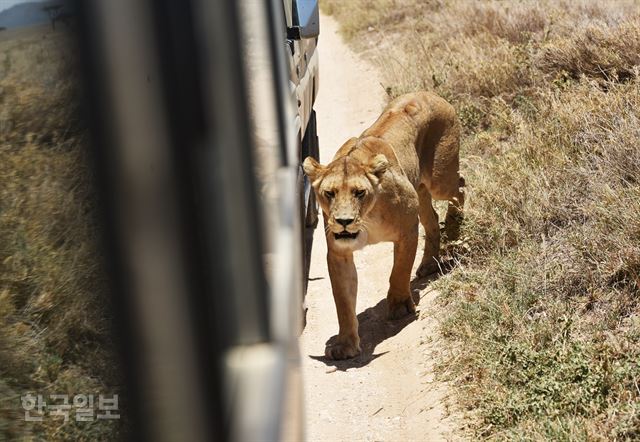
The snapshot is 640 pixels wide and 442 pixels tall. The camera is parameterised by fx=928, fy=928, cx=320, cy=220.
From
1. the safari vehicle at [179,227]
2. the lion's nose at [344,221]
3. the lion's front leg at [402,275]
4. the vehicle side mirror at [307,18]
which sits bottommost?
the lion's front leg at [402,275]

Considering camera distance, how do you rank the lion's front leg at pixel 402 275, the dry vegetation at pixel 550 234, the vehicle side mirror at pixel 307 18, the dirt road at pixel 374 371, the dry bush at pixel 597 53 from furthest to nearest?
the dry bush at pixel 597 53 → the lion's front leg at pixel 402 275 → the vehicle side mirror at pixel 307 18 → the dirt road at pixel 374 371 → the dry vegetation at pixel 550 234

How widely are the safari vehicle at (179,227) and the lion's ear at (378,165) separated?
355cm

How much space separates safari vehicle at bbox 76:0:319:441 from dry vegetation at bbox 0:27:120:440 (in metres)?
0.06

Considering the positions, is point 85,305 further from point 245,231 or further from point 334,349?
point 334,349

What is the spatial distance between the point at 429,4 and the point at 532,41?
5258mm

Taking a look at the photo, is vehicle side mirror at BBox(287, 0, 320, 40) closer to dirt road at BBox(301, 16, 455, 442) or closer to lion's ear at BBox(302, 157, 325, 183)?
lion's ear at BBox(302, 157, 325, 183)

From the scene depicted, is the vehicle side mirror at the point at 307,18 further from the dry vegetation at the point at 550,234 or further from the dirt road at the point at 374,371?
the dirt road at the point at 374,371

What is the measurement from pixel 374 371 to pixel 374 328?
598 millimetres

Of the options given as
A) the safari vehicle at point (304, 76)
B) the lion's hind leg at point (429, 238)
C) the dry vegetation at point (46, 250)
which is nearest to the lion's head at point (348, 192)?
the safari vehicle at point (304, 76)

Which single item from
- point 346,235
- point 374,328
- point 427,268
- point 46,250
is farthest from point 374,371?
point 46,250

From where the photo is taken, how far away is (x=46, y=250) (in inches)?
46.6

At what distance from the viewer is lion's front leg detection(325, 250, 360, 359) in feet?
17.3

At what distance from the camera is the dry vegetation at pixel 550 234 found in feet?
13.4

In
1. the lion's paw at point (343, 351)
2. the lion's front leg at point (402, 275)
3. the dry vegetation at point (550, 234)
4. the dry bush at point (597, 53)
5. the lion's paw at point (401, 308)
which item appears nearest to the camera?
the dry vegetation at point (550, 234)
